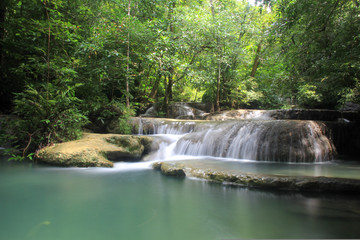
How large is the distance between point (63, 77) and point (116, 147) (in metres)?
2.91

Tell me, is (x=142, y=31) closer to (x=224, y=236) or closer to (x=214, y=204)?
(x=214, y=204)

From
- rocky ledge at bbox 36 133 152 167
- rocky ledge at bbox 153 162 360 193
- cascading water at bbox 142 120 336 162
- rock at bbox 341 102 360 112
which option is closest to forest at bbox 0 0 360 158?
rock at bbox 341 102 360 112

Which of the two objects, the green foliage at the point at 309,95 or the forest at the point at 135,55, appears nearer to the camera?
the forest at the point at 135,55

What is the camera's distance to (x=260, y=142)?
20.0 ft

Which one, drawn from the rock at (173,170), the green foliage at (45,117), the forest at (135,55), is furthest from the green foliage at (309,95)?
the green foliage at (45,117)

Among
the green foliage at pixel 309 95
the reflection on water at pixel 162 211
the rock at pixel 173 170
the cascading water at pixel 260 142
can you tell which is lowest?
the reflection on water at pixel 162 211

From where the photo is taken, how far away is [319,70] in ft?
16.9

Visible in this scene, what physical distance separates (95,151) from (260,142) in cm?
474

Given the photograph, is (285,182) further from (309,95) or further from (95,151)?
(309,95)

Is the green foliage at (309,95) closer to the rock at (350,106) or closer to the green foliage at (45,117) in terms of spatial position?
the rock at (350,106)

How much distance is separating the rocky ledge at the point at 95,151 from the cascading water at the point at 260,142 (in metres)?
0.85

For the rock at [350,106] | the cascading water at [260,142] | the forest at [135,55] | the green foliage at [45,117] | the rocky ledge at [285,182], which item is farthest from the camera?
the rock at [350,106]

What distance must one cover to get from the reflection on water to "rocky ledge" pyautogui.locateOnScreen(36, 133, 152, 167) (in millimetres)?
1081

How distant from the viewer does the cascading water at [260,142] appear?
5711mm
